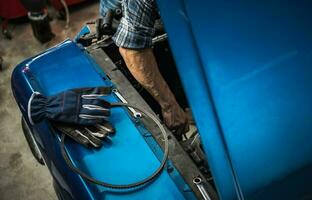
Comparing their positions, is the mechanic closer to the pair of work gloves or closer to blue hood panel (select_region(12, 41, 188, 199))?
blue hood panel (select_region(12, 41, 188, 199))

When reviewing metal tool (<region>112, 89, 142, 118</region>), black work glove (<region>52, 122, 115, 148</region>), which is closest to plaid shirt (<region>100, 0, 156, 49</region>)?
metal tool (<region>112, 89, 142, 118</region>)

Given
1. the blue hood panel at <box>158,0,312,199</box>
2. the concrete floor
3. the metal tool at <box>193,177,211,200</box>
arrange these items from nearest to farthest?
1. the blue hood panel at <box>158,0,312,199</box>
2. the metal tool at <box>193,177,211,200</box>
3. the concrete floor

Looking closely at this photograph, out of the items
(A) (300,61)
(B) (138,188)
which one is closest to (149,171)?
(B) (138,188)

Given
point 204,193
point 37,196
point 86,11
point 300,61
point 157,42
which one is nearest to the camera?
point 300,61

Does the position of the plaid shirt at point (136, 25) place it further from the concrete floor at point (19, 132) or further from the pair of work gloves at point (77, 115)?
the concrete floor at point (19, 132)

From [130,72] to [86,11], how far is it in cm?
246

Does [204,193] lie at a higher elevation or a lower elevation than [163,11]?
lower

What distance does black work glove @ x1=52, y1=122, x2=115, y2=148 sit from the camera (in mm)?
1604

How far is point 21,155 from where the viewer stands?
122 inches

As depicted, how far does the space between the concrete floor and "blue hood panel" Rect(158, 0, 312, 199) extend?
6.53 feet

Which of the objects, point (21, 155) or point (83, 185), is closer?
point (83, 185)

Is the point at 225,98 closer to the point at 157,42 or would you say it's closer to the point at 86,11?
the point at 157,42

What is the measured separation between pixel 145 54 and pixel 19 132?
1.62 m

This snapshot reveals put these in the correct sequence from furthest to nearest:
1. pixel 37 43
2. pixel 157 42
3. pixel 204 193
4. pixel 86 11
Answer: pixel 86 11 → pixel 37 43 → pixel 157 42 → pixel 204 193
